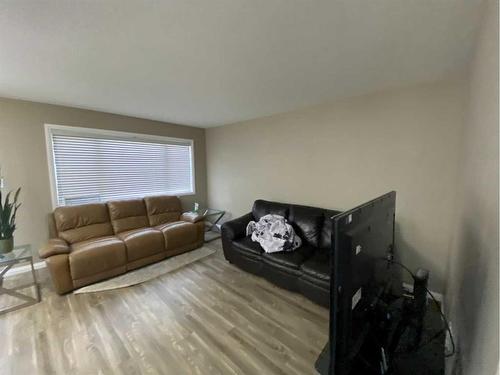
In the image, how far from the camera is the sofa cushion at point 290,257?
2282 mm

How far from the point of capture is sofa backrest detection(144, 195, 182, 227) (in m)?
3.62

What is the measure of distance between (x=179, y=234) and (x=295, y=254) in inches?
71.3

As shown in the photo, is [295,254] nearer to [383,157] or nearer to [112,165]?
[383,157]

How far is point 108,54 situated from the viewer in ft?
5.25

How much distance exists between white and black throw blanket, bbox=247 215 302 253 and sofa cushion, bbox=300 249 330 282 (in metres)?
0.32

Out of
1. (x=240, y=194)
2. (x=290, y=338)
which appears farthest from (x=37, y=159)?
(x=290, y=338)

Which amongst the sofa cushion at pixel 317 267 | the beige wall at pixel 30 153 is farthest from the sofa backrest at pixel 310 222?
the beige wall at pixel 30 153

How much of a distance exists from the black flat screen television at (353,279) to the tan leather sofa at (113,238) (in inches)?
103

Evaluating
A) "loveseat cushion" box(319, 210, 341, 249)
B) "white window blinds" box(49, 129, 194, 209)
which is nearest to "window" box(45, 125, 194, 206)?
"white window blinds" box(49, 129, 194, 209)

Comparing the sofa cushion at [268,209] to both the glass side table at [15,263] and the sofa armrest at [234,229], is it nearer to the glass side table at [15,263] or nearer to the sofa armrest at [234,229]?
the sofa armrest at [234,229]

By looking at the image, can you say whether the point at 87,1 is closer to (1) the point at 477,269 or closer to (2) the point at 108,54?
(2) the point at 108,54

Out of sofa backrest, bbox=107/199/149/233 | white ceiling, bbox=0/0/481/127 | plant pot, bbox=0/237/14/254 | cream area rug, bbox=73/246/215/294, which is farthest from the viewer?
sofa backrest, bbox=107/199/149/233

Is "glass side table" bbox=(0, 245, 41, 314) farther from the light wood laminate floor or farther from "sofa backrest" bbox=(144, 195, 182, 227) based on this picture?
"sofa backrest" bbox=(144, 195, 182, 227)

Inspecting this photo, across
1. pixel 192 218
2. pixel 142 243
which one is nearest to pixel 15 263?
pixel 142 243
